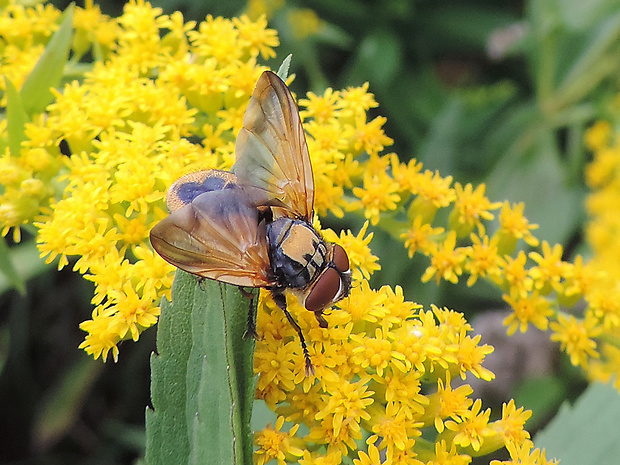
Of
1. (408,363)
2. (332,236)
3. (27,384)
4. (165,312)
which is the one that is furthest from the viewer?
(27,384)

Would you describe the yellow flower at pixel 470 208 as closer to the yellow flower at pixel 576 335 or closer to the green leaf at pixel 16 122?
the yellow flower at pixel 576 335

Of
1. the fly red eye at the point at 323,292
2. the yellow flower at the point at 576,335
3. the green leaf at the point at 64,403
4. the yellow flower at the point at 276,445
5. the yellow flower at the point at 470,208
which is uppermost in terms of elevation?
the yellow flower at the point at 470,208

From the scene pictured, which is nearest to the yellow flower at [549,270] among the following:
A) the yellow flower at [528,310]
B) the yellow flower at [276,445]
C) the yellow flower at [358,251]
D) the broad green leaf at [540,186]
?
the yellow flower at [528,310]

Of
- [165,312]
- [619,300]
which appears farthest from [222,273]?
[619,300]

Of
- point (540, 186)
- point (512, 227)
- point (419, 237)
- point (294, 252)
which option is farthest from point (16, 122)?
point (540, 186)

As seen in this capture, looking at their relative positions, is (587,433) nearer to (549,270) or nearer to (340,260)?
(549,270)

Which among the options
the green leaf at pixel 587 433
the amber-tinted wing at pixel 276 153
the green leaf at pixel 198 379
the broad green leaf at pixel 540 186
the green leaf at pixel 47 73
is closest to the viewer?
the green leaf at pixel 198 379

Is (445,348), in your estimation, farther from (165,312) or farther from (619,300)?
(619,300)
